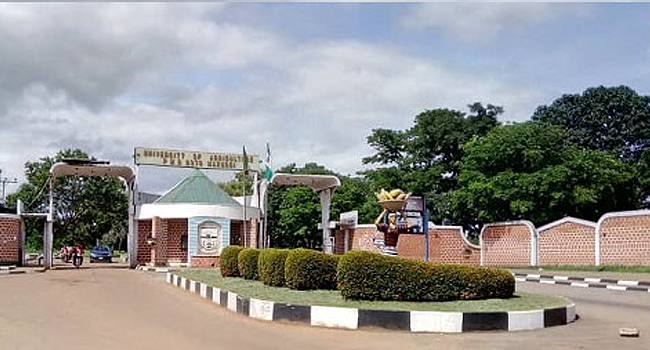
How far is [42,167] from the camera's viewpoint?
47188 millimetres

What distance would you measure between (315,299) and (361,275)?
0.83 meters

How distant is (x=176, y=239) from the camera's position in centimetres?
3531

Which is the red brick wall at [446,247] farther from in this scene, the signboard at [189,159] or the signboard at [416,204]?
the signboard at [189,159]

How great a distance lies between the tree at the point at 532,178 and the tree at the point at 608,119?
11.1m

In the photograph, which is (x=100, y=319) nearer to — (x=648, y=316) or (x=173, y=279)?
(x=648, y=316)

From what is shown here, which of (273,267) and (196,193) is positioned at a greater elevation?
(196,193)

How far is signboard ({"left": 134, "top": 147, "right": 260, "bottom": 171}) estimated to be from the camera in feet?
114

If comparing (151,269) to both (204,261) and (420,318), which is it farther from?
(420,318)

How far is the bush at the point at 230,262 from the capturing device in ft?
55.6

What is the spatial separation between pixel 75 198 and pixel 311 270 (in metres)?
41.0

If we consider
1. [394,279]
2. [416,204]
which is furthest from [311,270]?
[416,204]

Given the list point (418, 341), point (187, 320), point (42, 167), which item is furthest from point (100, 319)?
point (42, 167)

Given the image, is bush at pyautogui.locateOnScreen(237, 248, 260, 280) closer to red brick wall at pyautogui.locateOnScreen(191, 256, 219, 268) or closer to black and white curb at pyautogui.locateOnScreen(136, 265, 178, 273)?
black and white curb at pyautogui.locateOnScreen(136, 265, 178, 273)

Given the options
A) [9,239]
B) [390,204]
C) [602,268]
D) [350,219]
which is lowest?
[602,268]
